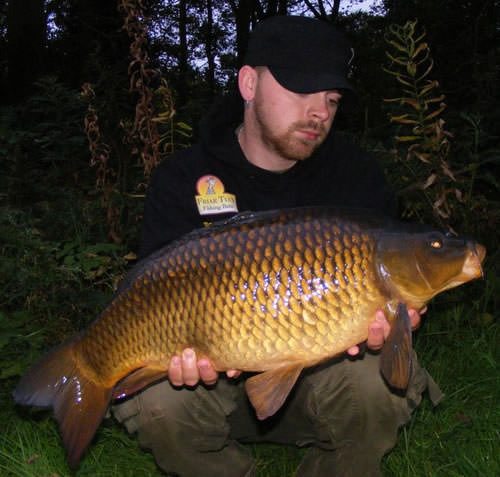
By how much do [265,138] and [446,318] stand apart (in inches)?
46.3

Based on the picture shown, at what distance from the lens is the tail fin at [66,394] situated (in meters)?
1.51

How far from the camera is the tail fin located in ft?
4.95

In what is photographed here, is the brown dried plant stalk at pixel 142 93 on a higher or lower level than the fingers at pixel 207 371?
higher

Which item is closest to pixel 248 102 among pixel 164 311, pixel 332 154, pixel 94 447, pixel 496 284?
pixel 332 154

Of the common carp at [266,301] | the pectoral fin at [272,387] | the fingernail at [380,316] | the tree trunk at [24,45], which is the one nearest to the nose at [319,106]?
the common carp at [266,301]

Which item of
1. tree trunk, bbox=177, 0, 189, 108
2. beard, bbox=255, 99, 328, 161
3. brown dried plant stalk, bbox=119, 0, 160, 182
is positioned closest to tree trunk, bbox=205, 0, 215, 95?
tree trunk, bbox=177, 0, 189, 108

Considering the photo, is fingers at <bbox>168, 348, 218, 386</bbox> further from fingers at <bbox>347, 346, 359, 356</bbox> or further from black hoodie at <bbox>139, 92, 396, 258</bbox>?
black hoodie at <bbox>139, 92, 396, 258</bbox>

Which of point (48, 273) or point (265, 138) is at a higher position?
point (265, 138)

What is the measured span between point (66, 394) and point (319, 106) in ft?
3.61

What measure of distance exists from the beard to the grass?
0.94 metres

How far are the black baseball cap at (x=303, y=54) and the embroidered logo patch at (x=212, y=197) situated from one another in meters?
0.37

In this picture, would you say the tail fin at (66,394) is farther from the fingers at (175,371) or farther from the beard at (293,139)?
the beard at (293,139)

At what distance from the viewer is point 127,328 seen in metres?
1.48

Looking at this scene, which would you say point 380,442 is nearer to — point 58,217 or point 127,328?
point 127,328
